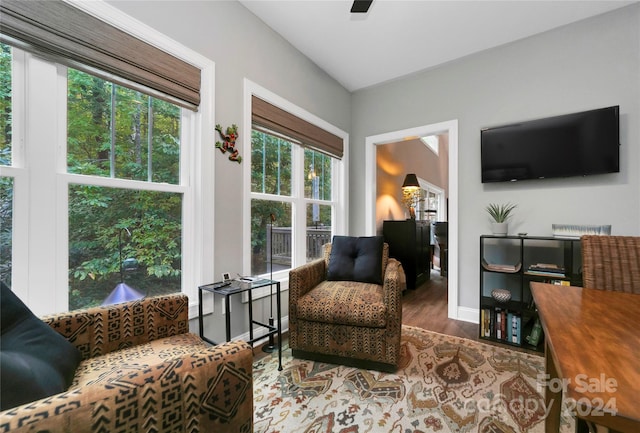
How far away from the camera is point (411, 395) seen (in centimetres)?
156

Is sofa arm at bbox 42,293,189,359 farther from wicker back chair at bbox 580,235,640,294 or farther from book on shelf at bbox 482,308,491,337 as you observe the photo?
book on shelf at bbox 482,308,491,337

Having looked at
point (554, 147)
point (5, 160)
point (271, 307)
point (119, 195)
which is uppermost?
point (554, 147)

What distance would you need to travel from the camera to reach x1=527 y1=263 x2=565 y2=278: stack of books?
A: 84.2 inches

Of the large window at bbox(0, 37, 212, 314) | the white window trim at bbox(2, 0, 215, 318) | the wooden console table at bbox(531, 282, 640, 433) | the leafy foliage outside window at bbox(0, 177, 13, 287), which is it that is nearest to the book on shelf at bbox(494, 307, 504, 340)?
the wooden console table at bbox(531, 282, 640, 433)

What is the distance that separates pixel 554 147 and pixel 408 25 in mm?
1699

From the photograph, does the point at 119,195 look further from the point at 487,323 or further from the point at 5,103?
the point at 487,323

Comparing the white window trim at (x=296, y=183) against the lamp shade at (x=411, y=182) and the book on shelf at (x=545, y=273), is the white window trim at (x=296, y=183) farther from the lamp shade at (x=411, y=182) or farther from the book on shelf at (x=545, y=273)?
the book on shelf at (x=545, y=273)

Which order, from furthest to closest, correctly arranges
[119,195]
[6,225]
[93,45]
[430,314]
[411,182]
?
[411,182]
[430,314]
[119,195]
[93,45]
[6,225]

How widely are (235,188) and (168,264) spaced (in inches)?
28.3

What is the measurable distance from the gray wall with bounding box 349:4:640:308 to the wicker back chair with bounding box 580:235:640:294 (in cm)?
126

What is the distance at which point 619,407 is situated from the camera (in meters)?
0.46

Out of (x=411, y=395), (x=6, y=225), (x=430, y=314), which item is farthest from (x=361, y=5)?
(x=430, y=314)

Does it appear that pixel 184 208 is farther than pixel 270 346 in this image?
No

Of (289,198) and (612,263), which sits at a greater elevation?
(289,198)
